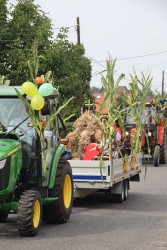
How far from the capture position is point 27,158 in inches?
395

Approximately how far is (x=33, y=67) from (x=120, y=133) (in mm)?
4569

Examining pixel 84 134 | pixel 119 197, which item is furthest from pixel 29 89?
pixel 84 134

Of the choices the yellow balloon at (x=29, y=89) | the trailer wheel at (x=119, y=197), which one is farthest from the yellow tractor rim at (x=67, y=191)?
the trailer wheel at (x=119, y=197)

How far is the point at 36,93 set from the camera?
977 cm

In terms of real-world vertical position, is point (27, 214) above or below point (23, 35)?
below

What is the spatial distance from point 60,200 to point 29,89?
6.40ft

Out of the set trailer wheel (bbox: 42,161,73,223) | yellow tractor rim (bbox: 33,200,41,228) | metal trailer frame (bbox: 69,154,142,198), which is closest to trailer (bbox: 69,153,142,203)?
metal trailer frame (bbox: 69,154,142,198)

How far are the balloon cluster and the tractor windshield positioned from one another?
1.47ft

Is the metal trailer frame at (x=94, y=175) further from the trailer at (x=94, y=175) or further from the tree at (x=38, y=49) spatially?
the tree at (x=38, y=49)

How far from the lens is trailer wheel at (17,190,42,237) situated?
9.35m

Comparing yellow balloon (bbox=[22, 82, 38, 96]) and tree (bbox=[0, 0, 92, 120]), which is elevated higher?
tree (bbox=[0, 0, 92, 120])

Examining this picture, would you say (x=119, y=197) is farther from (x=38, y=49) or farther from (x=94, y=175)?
(x=38, y=49)

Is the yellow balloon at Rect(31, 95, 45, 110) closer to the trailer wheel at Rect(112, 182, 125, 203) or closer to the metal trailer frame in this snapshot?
the metal trailer frame

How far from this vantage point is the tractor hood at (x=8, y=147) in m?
9.30
